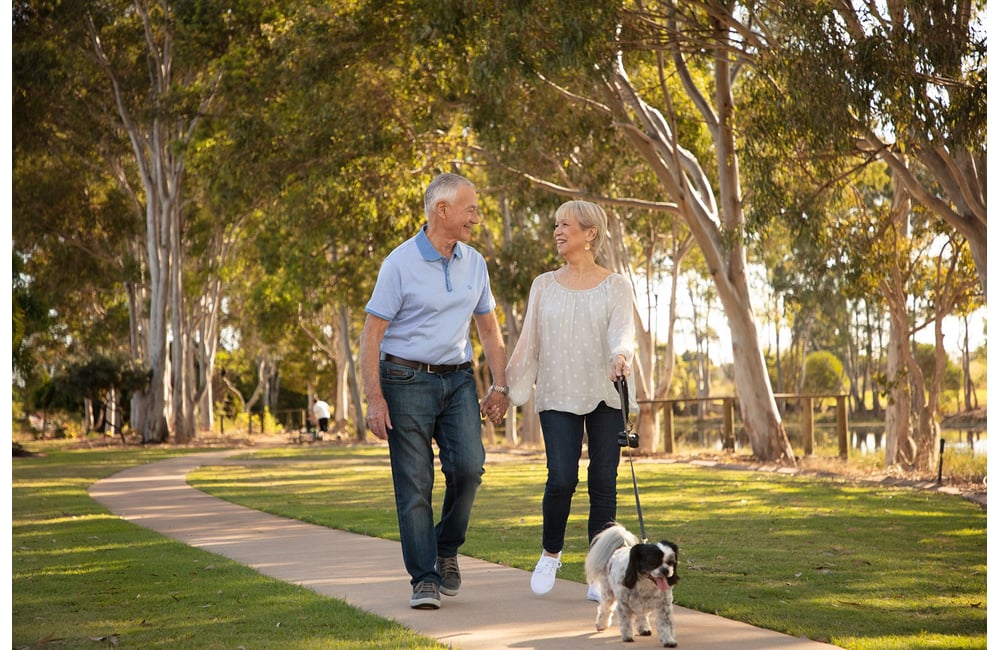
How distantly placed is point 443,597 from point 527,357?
1.28 m

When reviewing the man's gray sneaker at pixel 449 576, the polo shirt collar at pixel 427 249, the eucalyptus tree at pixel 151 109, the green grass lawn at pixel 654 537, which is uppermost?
the eucalyptus tree at pixel 151 109

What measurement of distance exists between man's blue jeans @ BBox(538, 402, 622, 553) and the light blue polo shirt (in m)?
0.60

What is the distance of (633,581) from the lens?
179 inches

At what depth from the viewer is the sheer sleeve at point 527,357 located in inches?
227

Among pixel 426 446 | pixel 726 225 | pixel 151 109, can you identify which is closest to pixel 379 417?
pixel 426 446

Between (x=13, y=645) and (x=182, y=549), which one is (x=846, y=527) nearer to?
(x=182, y=549)

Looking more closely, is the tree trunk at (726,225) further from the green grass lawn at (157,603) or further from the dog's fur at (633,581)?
the dog's fur at (633,581)

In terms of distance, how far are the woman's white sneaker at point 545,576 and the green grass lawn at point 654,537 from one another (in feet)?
2.12

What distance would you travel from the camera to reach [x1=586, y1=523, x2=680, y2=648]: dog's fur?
446 cm

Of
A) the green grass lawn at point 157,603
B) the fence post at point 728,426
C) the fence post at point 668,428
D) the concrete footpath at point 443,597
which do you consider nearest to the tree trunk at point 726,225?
the fence post at point 728,426

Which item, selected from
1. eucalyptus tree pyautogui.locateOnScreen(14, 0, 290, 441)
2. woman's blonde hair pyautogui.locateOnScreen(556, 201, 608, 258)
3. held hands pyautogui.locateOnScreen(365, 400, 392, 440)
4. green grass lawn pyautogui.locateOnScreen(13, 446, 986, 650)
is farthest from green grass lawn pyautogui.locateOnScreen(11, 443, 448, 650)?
eucalyptus tree pyautogui.locateOnScreen(14, 0, 290, 441)

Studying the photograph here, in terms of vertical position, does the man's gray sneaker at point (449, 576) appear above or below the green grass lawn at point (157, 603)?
above

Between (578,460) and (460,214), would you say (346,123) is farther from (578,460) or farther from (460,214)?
(578,460)

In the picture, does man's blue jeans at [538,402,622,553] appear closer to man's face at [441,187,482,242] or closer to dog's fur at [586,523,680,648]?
dog's fur at [586,523,680,648]
